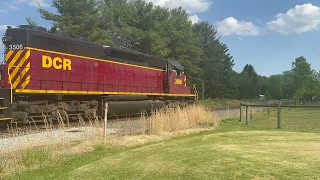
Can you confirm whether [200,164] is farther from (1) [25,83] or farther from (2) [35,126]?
(1) [25,83]

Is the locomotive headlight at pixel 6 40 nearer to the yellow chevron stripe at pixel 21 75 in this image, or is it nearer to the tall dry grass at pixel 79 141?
the yellow chevron stripe at pixel 21 75

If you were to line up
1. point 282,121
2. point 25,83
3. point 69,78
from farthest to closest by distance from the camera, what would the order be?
point 282,121 < point 69,78 < point 25,83

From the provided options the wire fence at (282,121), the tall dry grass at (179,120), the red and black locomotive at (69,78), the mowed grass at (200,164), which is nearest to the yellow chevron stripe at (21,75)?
the red and black locomotive at (69,78)

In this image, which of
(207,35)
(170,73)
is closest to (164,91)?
(170,73)

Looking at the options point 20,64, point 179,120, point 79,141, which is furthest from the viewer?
point 20,64

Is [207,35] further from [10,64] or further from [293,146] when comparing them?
[293,146]

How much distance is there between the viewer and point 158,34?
4328 cm

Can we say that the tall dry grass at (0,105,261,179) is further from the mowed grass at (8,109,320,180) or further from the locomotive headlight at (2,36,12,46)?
the locomotive headlight at (2,36,12,46)

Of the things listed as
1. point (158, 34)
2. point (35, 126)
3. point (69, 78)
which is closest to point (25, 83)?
point (35, 126)

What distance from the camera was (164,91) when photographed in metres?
21.1

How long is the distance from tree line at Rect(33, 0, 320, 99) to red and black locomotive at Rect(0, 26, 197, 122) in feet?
4.33

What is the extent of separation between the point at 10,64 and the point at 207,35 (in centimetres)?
6042

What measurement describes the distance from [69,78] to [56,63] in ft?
3.11

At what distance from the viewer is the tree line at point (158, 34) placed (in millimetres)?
35281
